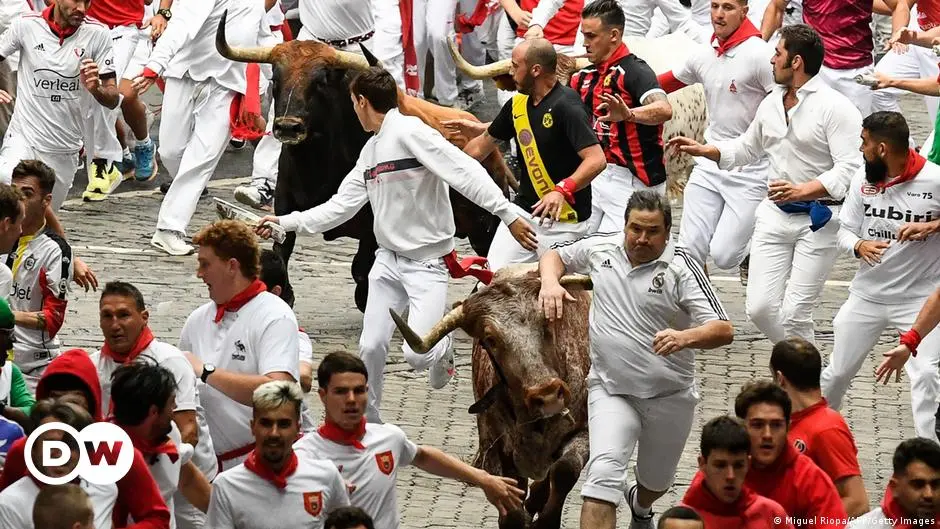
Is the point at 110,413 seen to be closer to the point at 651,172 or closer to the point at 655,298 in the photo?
the point at 655,298

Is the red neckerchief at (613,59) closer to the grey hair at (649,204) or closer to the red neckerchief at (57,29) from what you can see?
the grey hair at (649,204)

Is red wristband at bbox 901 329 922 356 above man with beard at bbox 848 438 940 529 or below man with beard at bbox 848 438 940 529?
below

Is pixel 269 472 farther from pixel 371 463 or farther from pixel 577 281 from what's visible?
pixel 577 281

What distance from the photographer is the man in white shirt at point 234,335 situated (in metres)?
9.61

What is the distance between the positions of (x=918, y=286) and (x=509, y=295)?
246 centimetres

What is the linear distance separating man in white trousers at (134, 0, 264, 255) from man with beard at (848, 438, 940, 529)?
31.7 ft

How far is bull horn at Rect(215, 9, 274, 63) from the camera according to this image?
605 inches

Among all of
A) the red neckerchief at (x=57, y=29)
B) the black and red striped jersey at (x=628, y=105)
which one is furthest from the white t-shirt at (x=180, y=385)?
the red neckerchief at (x=57, y=29)

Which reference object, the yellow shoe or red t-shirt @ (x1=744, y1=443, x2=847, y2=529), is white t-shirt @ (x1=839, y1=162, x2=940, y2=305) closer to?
red t-shirt @ (x1=744, y1=443, x2=847, y2=529)

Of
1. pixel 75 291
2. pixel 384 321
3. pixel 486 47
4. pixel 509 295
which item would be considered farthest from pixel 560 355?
pixel 486 47

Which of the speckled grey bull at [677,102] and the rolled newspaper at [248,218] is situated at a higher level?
the rolled newspaper at [248,218]

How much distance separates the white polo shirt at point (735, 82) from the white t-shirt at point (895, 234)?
2.25m

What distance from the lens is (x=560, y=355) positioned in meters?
10.9

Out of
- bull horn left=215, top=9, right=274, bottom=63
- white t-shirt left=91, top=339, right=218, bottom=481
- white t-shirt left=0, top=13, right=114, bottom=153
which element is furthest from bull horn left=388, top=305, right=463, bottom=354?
white t-shirt left=0, top=13, right=114, bottom=153
